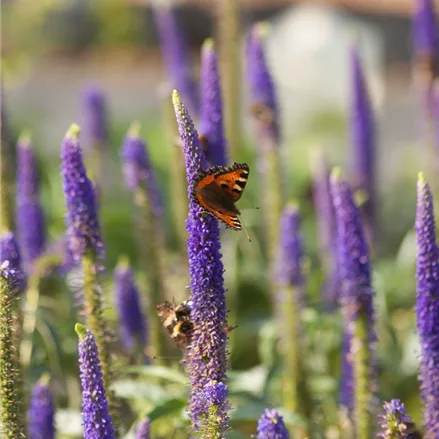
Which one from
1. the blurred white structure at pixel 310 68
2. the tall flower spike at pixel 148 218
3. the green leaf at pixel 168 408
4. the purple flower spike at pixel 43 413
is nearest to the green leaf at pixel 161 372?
the green leaf at pixel 168 408

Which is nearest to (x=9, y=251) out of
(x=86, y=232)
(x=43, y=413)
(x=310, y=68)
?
(x=86, y=232)

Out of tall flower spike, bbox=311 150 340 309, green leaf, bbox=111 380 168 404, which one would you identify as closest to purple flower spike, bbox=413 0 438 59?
tall flower spike, bbox=311 150 340 309

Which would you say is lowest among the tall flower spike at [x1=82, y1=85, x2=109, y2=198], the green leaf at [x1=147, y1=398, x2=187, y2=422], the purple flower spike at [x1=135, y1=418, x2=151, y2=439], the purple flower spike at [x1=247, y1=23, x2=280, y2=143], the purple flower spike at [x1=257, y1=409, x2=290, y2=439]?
the purple flower spike at [x1=257, y1=409, x2=290, y2=439]

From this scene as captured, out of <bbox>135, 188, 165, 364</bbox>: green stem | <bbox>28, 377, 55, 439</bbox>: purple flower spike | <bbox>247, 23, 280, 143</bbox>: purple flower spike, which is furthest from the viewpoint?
<bbox>247, 23, 280, 143</bbox>: purple flower spike

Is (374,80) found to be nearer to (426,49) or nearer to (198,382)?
(426,49)

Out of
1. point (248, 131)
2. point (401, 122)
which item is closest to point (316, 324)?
point (248, 131)

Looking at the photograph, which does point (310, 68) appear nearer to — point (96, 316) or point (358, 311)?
point (358, 311)

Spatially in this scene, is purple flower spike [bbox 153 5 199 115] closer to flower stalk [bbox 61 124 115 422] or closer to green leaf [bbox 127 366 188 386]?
green leaf [bbox 127 366 188 386]
